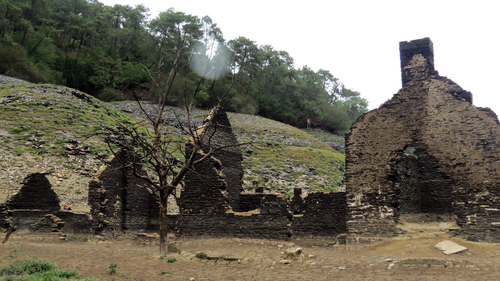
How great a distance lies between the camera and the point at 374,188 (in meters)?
13.8

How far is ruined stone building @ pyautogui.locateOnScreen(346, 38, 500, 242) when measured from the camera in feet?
40.5

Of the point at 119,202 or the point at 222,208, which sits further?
the point at 119,202

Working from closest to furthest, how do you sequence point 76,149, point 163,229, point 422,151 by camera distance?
point 163,229 < point 422,151 < point 76,149

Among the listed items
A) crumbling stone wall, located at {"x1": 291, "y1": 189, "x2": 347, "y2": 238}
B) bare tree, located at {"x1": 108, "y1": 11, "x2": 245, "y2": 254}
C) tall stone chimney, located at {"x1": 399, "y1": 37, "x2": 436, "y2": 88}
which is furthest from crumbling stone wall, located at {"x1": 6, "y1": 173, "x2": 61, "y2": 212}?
tall stone chimney, located at {"x1": 399, "y1": 37, "x2": 436, "y2": 88}

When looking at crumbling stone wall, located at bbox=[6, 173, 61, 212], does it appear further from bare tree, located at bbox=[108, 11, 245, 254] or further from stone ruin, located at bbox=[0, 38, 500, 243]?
bare tree, located at bbox=[108, 11, 245, 254]

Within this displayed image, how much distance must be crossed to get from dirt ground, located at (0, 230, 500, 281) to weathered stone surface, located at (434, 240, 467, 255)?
0.13 metres

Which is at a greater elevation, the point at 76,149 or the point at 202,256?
the point at 76,149

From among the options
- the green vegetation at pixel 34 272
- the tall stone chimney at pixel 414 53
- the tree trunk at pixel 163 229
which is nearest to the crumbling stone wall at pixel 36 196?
the tree trunk at pixel 163 229

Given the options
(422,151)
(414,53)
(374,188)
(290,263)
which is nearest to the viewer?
(290,263)

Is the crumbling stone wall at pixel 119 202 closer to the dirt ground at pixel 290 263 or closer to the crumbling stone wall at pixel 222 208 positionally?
the crumbling stone wall at pixel 222 208

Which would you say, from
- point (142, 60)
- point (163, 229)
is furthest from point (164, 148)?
point (142, 60)

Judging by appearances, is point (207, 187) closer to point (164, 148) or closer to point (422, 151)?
point (164, 148)

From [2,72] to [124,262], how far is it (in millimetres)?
48230

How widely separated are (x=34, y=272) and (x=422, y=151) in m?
12.1
